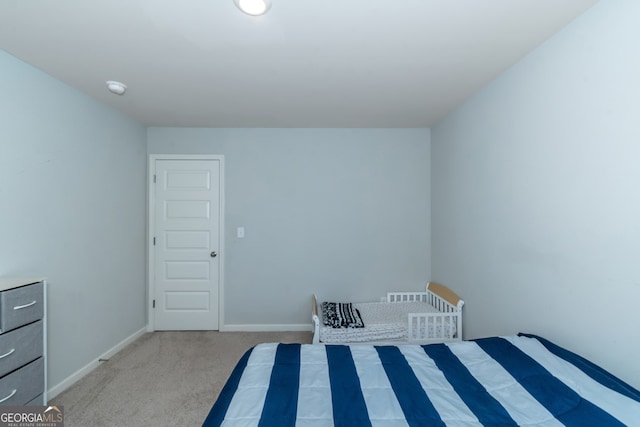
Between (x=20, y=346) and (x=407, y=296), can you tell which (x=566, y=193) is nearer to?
(x=407, y=296)

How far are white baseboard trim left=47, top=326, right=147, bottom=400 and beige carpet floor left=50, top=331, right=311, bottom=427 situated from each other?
4 cm

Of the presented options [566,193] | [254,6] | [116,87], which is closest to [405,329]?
[566,193]

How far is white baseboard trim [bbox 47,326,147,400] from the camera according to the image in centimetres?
221

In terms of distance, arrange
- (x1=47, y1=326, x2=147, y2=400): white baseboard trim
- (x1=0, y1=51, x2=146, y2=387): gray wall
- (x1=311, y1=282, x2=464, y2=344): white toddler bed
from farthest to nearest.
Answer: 1. (x1=311, y1=282, x2=464, y2=344): white toddler bed
2. (x1=47, y1=326, x2=147, y2=400): white baseboard trim
3. (x1=0, y1=51, x2=146, y2=387): gray wall

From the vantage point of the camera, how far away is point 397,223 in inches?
136

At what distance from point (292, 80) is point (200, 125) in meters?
1.67

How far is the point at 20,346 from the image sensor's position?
1.65m

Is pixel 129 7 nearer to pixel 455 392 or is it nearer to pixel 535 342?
pixel 455 392

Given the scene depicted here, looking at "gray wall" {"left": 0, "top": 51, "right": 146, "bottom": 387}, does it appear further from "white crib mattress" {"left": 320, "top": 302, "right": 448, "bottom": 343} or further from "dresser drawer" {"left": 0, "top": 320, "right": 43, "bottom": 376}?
"white crib mattress" {"left": 320, "top": 302, "right": 448, "bottom": 343}

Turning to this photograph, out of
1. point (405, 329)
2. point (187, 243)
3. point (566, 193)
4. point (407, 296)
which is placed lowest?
point (405, 329)

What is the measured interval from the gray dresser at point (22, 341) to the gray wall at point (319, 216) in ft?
5.87

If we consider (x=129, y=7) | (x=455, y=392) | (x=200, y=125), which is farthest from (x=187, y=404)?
(x=200, y=125)

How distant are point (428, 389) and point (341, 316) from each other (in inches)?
63.4

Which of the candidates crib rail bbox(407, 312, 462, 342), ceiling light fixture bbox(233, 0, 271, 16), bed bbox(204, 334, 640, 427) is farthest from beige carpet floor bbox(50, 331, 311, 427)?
ceiling light fixture bbox(233, 0, 271, 16)
